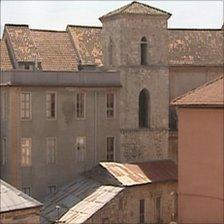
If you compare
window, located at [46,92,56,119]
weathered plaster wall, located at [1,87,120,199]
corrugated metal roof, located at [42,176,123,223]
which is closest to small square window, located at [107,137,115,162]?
weathered plaster wall, located at [1,87,120,199]

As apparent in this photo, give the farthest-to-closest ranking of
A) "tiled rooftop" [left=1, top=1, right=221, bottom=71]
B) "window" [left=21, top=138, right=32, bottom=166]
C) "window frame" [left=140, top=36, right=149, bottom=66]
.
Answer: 1. "tiled rooftop" [left=1, top=1, right=221, bottom=71]
2. "window frame" [left=140, top=36, right=149, bottom=66]
3. "window" [left=21, top=138, right=32, bottom=166]

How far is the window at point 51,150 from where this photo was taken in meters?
43.8

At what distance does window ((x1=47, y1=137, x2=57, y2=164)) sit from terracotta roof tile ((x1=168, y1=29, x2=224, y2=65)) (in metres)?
12.5

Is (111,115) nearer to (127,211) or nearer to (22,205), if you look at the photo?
(127,211)

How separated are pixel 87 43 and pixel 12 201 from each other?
25660 mm

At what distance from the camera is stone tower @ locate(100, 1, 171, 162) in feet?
150

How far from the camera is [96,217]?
124ft

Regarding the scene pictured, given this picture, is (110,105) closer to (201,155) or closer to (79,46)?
(79,46)

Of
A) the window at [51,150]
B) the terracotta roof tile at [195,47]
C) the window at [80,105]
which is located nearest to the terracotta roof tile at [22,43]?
the window at [80,105]

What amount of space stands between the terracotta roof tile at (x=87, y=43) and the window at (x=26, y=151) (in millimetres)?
9426

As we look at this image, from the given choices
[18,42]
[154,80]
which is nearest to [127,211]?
[154,80]

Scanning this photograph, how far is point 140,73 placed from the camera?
151 feet

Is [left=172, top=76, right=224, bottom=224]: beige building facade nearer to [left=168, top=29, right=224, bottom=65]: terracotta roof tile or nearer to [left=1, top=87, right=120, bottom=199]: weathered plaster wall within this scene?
[left=1, top=87, right=120, bottom=199]: weathered plaster wall

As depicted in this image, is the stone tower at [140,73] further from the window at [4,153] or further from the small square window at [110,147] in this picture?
the window at [4,153]
